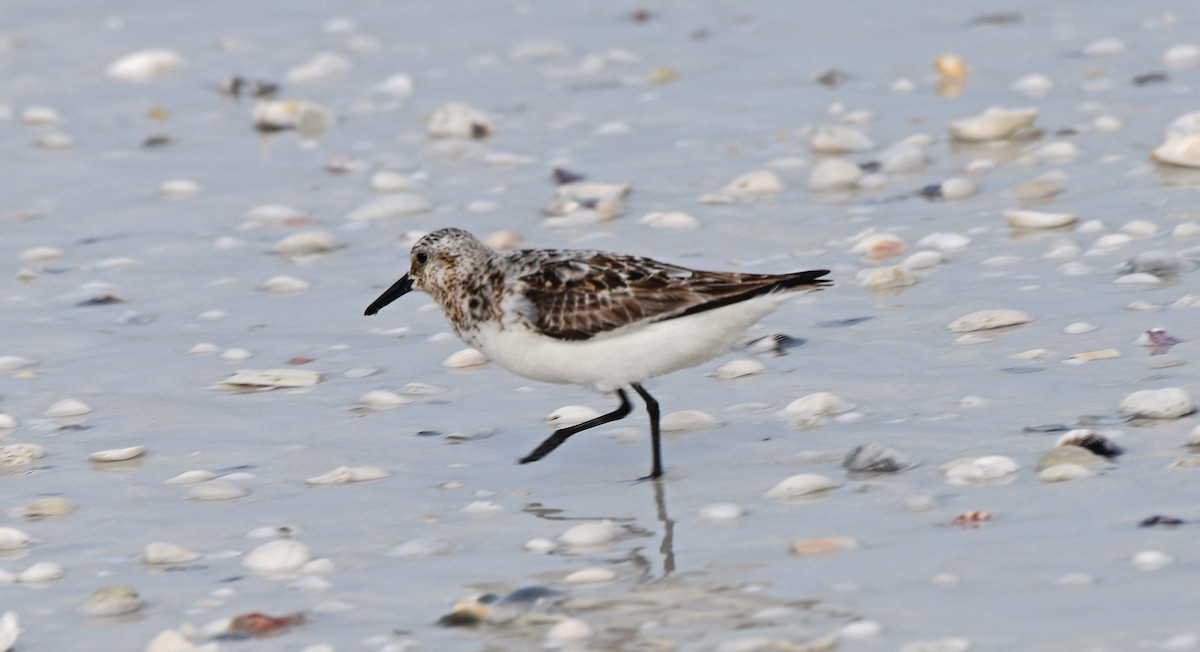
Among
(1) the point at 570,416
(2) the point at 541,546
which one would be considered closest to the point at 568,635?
(2) the point at 541,546

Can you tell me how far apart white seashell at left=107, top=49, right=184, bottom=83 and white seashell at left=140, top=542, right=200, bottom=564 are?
947 cm

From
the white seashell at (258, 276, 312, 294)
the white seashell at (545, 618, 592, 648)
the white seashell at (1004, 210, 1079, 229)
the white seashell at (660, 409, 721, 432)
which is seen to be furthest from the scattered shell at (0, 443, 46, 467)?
the white seashell at (1004, 210, 1079, 229)

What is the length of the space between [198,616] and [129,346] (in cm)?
353

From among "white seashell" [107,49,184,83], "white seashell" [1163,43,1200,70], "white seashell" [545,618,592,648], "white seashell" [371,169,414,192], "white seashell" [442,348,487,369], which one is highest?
"white seashell" [107,49,184,83]

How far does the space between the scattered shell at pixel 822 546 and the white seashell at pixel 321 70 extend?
9.66 meters

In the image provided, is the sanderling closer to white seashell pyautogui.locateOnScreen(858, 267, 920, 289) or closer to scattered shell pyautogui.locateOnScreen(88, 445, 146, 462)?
scattered shell pyautogui.locateOnScreen(88, 445, 146, 462)

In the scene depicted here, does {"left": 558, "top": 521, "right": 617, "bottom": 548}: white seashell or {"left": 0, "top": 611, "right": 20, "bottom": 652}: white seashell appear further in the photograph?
{"left": 558, "top": 521, "right": 617, "bottom": 548}: white seashell

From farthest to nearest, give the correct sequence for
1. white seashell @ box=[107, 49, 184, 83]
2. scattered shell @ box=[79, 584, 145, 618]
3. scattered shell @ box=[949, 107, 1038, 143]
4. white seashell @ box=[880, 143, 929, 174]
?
white seashell @ box=[107, 49, 184, 83] < scattered shell @ box=[949, 107, 1038, 143] < white seashell @ box=[880, 143, 929, 174] < scattered shell @ box=[79, 584, 145, 618]

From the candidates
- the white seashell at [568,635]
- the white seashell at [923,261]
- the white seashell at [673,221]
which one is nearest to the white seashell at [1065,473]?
the white seashell at [568,635]

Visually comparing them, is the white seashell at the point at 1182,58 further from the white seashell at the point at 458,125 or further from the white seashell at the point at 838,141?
the white seashell at the point at 458,125

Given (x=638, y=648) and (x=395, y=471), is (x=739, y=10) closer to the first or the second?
(x=395, y=471)

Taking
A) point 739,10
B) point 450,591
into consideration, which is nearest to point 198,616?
point 450,591

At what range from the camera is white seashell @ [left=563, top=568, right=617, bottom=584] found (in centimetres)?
507

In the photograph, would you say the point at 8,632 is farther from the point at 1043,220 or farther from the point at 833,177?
the point at 833,177
